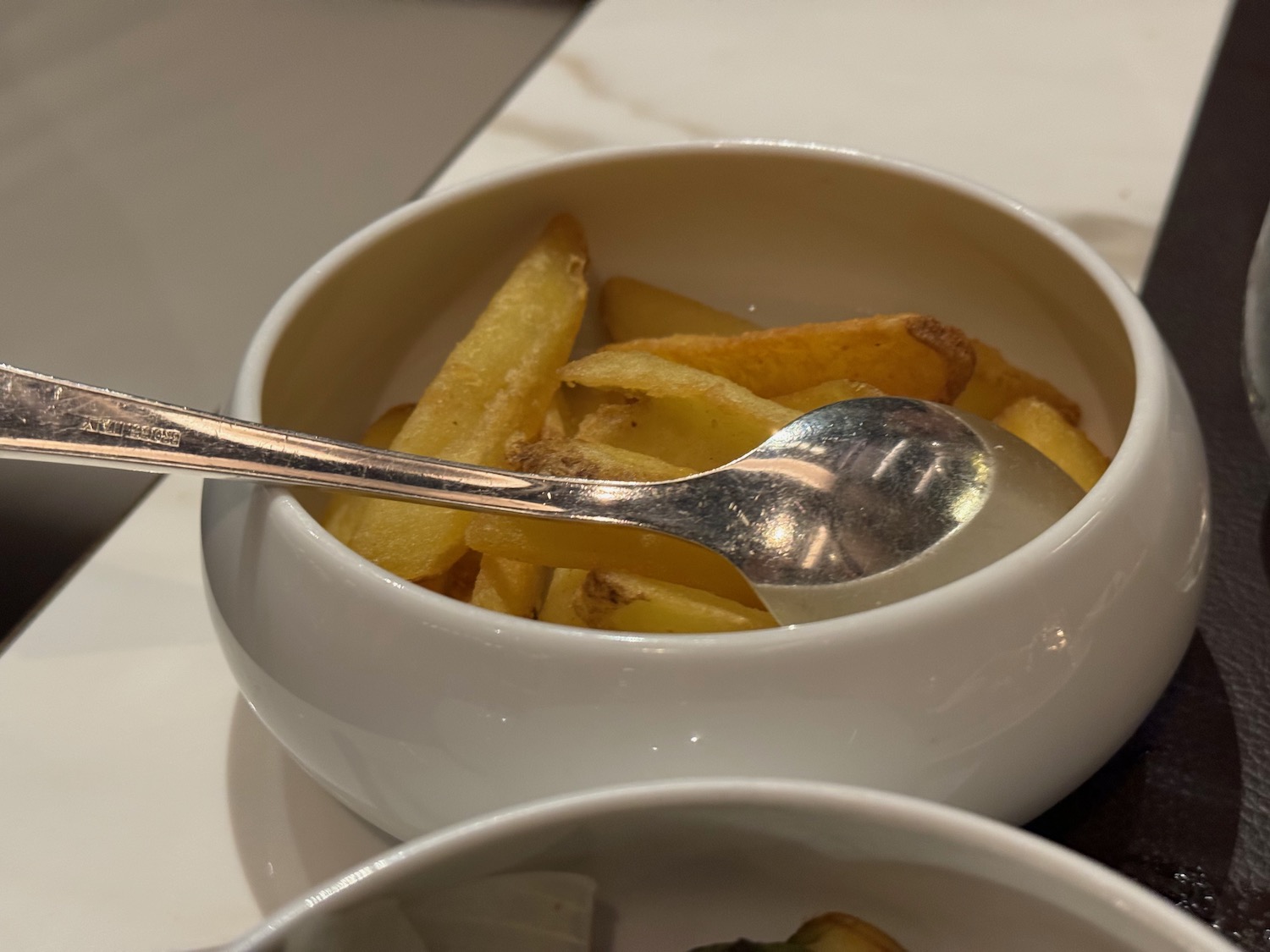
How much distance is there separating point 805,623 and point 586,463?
0.13 metres

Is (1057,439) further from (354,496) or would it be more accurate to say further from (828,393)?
(354,496)

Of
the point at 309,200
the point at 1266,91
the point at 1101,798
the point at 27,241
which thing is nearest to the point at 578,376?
the point at 1101,798

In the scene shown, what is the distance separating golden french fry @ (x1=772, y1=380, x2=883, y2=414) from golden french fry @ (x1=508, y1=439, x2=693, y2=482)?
9cm

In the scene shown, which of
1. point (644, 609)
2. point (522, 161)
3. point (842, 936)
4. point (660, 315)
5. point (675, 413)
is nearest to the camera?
point (842, 936)

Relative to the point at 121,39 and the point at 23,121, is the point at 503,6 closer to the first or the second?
the point at 121,39

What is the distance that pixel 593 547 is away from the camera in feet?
1.63

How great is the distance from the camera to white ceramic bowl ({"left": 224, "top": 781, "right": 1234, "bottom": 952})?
1.00 feet

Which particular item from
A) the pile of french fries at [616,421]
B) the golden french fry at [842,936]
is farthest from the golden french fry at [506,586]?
the golden french fry at [842,936]

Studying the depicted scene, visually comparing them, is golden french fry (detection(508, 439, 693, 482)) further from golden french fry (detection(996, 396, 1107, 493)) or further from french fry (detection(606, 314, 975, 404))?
golden french fry (detection(996, 396, 1107, 493))

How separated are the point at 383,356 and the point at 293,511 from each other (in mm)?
255

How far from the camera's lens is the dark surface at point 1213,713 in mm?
507

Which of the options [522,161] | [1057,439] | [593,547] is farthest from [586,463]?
[522,161]

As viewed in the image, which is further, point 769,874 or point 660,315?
point 660,315

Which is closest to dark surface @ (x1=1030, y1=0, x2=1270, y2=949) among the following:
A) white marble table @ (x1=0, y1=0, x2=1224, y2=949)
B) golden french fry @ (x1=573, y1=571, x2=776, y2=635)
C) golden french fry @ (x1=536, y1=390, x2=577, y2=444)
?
white marble table @ (x1=0, y1=0, x2=1224, y2=949)
